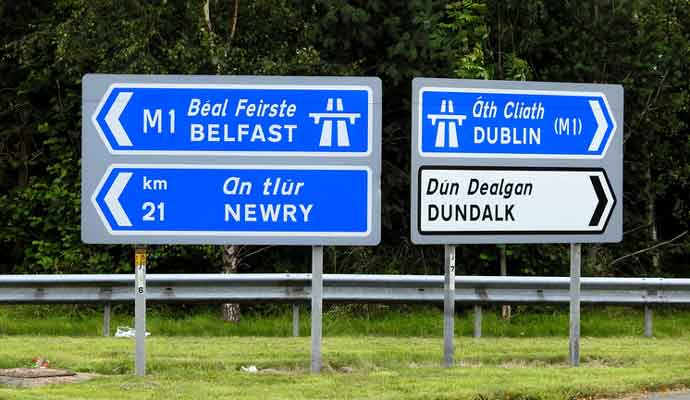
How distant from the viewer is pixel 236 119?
33.2 feet

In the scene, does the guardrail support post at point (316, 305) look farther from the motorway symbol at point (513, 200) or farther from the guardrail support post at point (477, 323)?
the guardrail support post at point (477, 323)

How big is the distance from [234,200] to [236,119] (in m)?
0.68

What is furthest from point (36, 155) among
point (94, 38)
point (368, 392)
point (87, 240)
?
point (368, 392)

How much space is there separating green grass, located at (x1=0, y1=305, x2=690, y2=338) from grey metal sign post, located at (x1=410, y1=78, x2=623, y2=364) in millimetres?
4282

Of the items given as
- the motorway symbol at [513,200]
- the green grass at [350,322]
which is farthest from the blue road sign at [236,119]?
the green grass at [350,322]

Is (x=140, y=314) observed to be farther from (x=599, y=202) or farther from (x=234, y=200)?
(x=599, y=202)

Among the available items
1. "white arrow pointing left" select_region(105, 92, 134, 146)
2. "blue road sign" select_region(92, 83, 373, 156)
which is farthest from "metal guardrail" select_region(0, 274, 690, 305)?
"white arrow pointing left" select_region(105, 92, 134, 146)

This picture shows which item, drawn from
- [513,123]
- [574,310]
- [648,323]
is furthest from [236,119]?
[648,323]

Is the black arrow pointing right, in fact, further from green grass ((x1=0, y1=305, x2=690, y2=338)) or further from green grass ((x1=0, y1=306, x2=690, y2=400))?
green grass ((x1=0, y1=305, x2=690, y2=338))

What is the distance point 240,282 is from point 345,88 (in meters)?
4.87

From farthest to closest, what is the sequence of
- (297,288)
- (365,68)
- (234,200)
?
(365,68) < (297,288) < (234,200)

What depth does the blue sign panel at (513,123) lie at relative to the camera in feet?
34.3

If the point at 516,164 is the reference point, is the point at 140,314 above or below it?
below

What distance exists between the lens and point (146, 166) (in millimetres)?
10062
